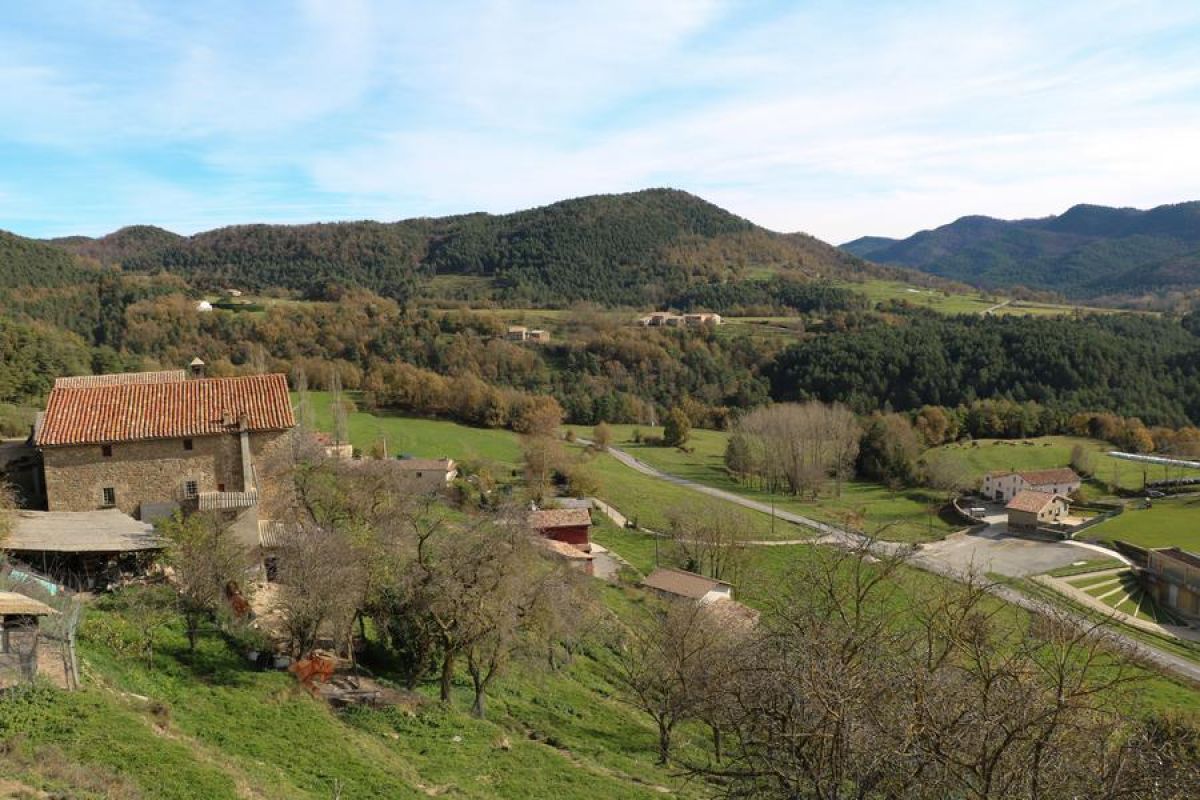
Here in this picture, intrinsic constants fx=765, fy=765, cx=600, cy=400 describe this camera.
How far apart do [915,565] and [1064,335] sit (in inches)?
3056

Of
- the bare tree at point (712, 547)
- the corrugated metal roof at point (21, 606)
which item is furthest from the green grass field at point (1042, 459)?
the corrugated metal roof at point (21, 606)

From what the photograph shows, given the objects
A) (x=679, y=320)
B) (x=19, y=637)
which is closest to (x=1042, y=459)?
(x=679, y=320)

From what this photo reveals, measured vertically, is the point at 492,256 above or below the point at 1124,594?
above

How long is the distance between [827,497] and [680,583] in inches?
1524

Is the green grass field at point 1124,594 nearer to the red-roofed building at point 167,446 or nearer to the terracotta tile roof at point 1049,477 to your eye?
the terracotta tile roof at point 1049,477

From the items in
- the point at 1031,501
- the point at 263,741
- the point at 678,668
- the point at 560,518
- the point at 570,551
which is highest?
the point at 263,741

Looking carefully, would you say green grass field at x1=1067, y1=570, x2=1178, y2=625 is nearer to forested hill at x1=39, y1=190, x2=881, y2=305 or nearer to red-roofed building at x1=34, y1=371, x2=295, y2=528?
red-roofed building at x1=34, y1=371, x2=295, y2=528

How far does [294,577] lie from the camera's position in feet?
61.3

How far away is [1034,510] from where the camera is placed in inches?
2438

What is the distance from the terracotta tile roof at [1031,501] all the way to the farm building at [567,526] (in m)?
39.3

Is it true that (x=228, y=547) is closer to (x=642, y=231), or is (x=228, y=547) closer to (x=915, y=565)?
(x=915, y=565)

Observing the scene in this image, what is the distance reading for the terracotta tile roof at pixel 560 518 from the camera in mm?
42906

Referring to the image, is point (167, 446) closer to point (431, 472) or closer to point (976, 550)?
point (431, 472)

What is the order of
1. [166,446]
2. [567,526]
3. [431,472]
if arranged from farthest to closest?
[431,472]
[567,526]
[166,446]
